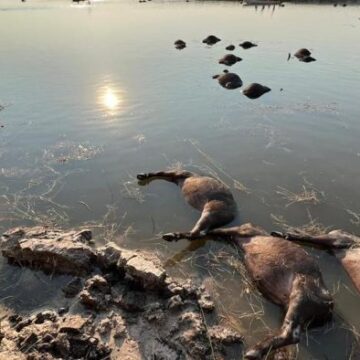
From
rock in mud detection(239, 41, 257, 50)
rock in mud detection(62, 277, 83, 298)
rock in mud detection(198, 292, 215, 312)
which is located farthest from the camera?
rock in mud detection(239, 41, 257, 50)

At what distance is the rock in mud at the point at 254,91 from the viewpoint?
50.4 feet

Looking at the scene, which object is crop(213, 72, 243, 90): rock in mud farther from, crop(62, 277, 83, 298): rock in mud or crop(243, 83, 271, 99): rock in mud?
crop(62, 277, 83, 298): rock in mud

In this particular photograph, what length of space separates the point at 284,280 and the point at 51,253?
3.46 metres

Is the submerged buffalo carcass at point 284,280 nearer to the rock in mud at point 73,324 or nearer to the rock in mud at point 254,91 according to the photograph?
the rock in mud at point 73,324

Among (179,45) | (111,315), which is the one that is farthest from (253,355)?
(179,45)

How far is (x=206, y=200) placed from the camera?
25.8ft

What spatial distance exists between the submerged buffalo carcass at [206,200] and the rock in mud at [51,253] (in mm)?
1574

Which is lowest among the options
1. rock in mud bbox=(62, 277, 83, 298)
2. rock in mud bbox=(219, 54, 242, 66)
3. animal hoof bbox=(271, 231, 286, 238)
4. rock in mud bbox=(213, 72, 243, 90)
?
rock in mud bbox=(219, 54, 242, 66)

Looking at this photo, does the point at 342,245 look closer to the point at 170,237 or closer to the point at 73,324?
the point at 170,237

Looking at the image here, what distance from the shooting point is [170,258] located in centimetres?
668

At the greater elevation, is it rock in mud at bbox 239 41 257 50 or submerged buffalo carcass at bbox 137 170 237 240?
submerged buffalo carcass at bbox 137 170 237 240

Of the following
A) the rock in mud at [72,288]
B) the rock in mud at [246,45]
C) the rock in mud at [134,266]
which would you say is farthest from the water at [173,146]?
the rock in mud at [246,45]

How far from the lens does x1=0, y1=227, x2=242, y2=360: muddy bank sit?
15.4 ft

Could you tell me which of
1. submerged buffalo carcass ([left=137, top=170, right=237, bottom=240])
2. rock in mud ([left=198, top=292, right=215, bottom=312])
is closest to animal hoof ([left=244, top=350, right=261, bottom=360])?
rock in mud ([left=198, top=292, right=215, bottom=312])
